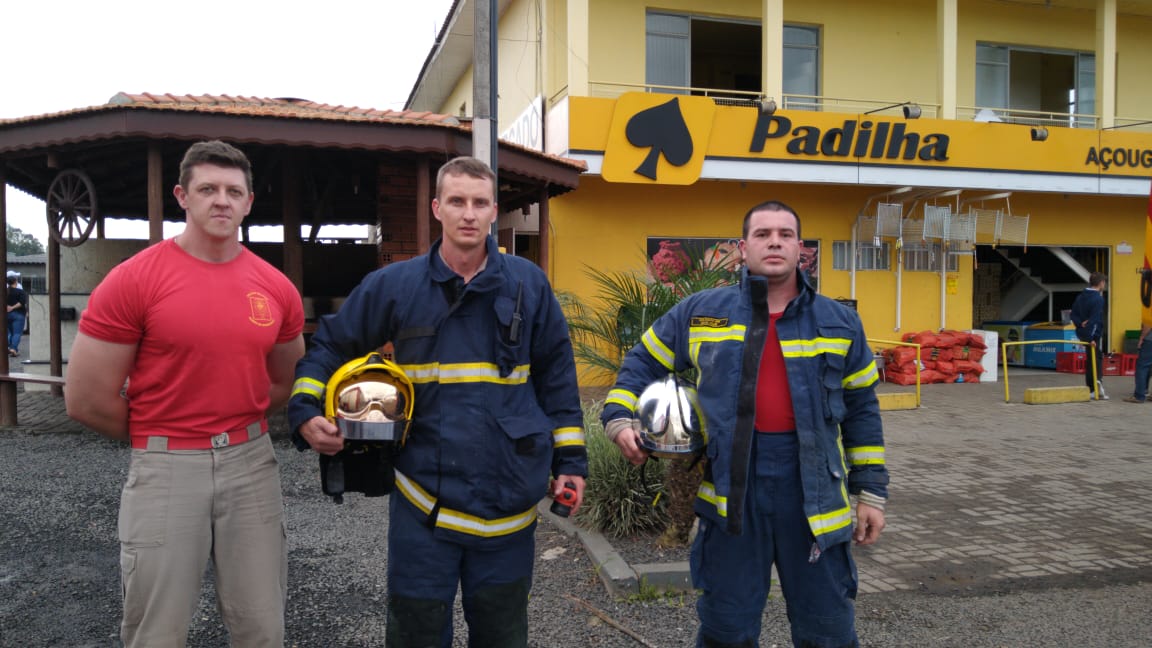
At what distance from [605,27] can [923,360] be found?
25.7 ft

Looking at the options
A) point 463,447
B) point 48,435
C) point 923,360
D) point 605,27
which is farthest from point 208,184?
point 923,360

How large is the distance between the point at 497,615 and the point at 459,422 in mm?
633

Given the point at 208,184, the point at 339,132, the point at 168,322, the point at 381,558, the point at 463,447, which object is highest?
the point at 339,132

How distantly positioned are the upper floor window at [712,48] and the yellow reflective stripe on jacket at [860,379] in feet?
33.0

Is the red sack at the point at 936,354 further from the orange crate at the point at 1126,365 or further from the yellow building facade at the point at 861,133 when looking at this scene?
the orange crate at the point at 1126,365

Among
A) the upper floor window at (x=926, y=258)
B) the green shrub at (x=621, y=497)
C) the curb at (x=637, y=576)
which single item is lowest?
the curb at (x=637, y=576)

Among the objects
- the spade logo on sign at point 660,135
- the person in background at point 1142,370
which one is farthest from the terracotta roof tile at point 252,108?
the person in background at point 1142,370

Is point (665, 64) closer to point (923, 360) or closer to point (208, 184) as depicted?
point (923, 360)

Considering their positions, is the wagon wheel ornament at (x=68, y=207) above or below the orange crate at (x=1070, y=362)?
above

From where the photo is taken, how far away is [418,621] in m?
2.48

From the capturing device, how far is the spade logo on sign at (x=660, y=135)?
11.9 meters

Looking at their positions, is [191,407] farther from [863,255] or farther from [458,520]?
[863,255]

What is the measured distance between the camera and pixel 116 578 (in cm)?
446

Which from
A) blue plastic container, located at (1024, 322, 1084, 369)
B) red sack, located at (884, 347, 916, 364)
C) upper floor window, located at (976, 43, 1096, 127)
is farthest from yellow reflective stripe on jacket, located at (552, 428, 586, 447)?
blue plastic container, located at (1024, 322, 1084, 369)
